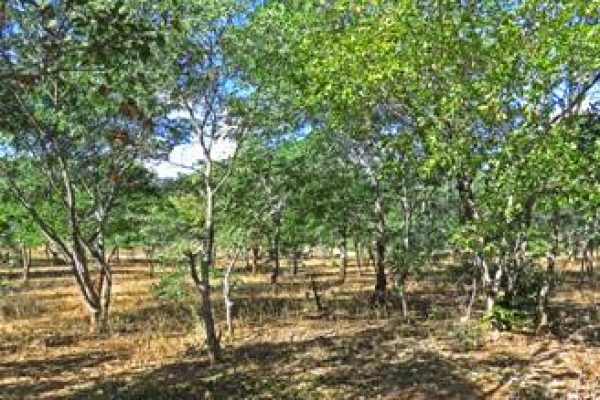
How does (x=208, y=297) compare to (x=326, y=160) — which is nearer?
(x=208, y=297)

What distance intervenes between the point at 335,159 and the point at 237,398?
16192 mm

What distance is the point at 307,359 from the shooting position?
1750cm

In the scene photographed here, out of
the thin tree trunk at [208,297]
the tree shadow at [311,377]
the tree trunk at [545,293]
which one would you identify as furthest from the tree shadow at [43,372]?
the tree trunk at [545,293]

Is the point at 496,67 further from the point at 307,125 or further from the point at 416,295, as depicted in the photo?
the point at 416,295

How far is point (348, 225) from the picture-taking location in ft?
103

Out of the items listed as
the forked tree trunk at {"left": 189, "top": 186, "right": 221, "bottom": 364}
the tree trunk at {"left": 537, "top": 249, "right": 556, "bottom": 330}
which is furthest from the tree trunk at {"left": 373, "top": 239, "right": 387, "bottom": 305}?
the forked tree trunk at {"left": 189, "top": 186, "right": 221, "bottom": 364}

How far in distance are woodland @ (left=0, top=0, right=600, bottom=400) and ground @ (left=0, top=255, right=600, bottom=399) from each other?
9cm

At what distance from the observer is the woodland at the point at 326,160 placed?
1288 cm

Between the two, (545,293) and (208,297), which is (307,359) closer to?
(208,297)

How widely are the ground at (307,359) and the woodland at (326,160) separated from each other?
9cm

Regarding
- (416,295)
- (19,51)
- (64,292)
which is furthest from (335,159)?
(64,292)

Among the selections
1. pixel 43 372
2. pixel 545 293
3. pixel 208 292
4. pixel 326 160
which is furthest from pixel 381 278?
pixel 43 372

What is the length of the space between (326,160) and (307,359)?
41.4ft

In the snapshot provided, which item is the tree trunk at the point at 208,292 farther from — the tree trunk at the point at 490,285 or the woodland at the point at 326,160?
the tree trunk at the point at 490,285
